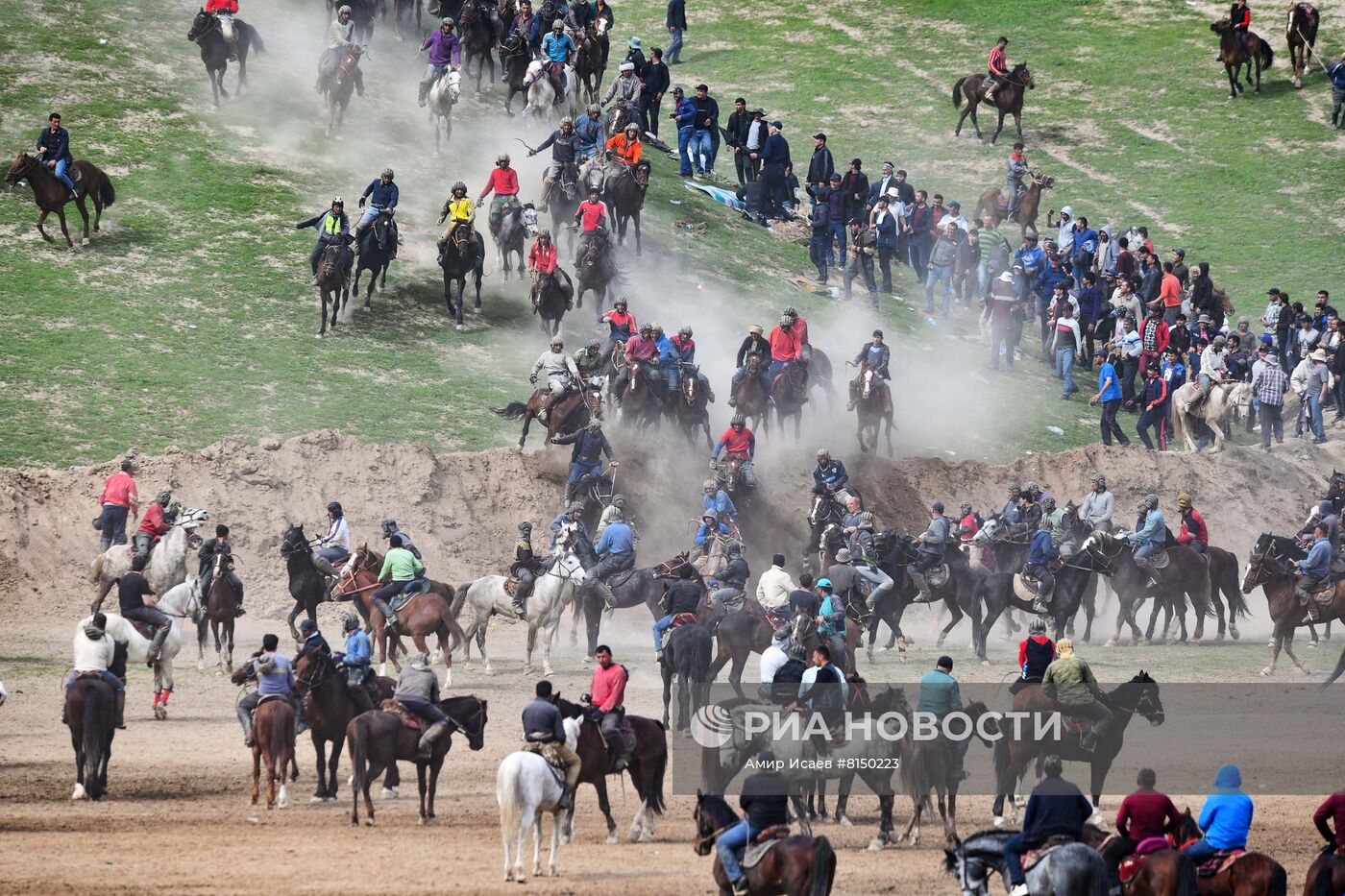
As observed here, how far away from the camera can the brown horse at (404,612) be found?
25.8m

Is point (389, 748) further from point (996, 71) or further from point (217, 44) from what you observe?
point (996, 71)

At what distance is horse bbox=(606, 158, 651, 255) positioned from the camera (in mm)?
40906

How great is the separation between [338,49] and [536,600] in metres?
21.7

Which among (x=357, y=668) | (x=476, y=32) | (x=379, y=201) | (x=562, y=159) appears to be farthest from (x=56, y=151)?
(x=357, y=668)

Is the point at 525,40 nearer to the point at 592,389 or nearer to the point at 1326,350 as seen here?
the point at 592,389

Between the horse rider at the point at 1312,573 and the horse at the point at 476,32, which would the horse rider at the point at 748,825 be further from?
the horse at the point at 476,32

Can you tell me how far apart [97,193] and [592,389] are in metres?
14.0

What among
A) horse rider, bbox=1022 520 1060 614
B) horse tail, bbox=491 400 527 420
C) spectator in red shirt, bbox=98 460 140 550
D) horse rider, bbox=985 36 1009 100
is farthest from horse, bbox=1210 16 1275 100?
spectator in red shirt, bbox=98 460 140 550

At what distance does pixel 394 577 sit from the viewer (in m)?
26.3

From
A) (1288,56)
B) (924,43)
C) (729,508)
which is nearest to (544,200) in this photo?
(729,508)

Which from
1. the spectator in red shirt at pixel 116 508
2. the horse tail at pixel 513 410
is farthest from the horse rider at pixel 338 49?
the spectator in red shirt at pixel 116 508

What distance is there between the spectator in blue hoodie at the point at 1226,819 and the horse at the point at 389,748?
26.1ft

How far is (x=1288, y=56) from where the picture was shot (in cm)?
5791

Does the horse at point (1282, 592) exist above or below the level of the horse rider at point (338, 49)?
below
